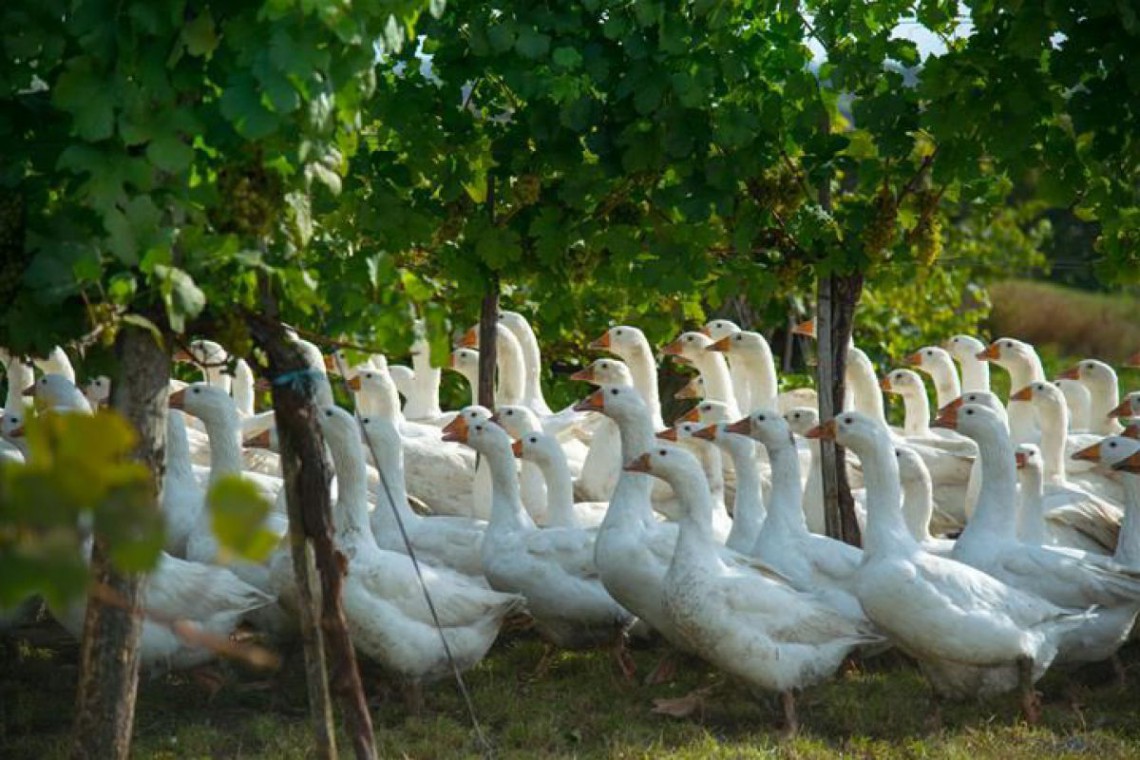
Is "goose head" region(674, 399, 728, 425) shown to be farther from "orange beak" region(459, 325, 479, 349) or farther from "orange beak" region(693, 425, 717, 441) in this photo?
"orange beak" region(459, 325, 479, 349)

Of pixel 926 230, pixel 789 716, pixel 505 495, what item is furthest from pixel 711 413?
pixel 789 716

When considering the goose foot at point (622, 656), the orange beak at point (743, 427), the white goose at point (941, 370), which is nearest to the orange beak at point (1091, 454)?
the orange beak at point (743, 427)

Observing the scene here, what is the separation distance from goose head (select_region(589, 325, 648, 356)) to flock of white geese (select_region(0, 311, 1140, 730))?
0.63 metres

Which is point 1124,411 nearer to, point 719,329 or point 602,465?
point 719,329

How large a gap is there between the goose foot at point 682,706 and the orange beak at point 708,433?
5.34ft

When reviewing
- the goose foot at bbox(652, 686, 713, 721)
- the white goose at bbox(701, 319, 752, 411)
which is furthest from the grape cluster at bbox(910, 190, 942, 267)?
the white goose at bbox(701, 319, 752, 411)

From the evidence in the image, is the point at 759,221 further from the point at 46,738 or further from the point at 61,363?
the point at 61,363

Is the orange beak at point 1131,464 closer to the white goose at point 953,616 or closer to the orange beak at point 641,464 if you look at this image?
the white goose at point 953,616

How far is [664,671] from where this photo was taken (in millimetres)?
7859

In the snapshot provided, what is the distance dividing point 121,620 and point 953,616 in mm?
3347

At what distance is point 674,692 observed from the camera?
25.0 feet

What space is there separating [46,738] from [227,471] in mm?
1955

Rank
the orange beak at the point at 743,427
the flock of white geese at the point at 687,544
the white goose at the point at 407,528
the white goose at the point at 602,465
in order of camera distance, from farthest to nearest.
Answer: the white goose at the point at 602,465, the orange beak at the point at 743,427, the white goose at the point at 407,528, the flock of white geese at the point at 687,544

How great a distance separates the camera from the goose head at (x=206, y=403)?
27.6 feet
